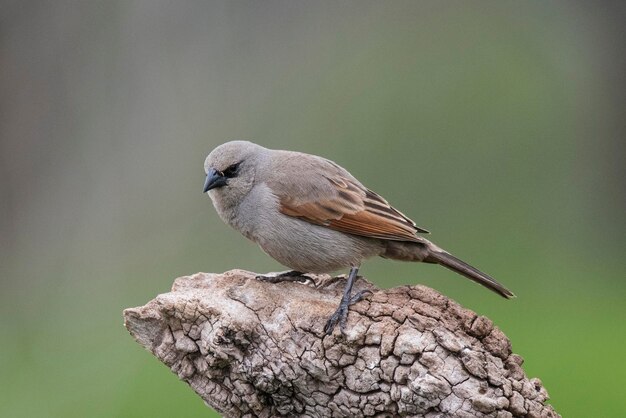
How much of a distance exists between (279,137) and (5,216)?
3.70 m

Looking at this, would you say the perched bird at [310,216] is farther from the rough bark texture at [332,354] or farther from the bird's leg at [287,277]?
the rough bark texture at [332,354]

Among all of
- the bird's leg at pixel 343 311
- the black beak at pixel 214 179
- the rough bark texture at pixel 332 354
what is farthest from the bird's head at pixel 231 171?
the bird's leg at pixel 343 311

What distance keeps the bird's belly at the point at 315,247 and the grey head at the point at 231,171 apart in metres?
0.35

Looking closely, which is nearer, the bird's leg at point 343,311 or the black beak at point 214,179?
the bird's leg at point 343,311

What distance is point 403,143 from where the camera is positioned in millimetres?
10297

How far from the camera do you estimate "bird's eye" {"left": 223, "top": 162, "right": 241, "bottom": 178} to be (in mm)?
5883

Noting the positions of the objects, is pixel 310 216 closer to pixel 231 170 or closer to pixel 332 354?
pixel 231 170

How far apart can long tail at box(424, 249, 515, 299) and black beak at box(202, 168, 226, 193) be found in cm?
133

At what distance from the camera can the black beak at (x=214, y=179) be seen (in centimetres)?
578

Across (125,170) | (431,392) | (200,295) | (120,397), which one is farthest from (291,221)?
(125,170)

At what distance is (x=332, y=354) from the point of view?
4676 mm

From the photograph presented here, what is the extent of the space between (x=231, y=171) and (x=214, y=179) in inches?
5.6

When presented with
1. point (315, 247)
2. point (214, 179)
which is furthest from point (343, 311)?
point (214, 179)

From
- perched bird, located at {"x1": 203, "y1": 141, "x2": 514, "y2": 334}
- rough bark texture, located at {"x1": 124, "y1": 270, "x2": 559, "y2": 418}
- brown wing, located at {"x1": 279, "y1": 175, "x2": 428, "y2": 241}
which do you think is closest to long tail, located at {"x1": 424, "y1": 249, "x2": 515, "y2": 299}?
perched bird, located at {"x1": 203, "y1": 141, "x2": 514, "y2": 334}
